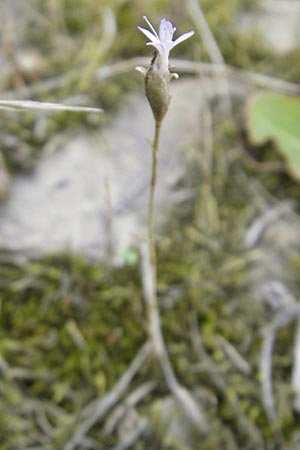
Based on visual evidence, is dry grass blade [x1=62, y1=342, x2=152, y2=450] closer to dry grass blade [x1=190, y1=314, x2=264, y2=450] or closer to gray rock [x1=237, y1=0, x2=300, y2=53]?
dry grass blade [x1=190, y1=314, x2=264, y2=450]

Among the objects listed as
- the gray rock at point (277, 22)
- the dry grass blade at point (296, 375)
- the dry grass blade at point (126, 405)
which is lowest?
the dry grass blade at point (296, 375)

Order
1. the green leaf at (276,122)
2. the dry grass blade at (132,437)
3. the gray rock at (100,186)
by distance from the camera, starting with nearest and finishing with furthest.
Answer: the dry grass blade at (132,437), the gray rock at (100,186), the green leaf at (276,122)

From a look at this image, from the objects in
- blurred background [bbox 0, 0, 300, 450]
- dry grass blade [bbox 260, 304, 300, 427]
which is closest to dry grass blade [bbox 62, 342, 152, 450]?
blurred background [bbox 0, 0, 300, 450]

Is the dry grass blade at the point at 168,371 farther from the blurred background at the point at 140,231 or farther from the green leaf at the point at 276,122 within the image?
the green leaf at the point at 276,122

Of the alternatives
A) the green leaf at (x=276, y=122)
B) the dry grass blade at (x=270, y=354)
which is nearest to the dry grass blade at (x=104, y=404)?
the dry grass blade at (x=270, y=354)

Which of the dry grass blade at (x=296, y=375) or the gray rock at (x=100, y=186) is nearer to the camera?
the dry grass blade at (x=296, y=375)

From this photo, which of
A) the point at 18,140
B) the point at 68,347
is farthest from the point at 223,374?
the point at 18,140

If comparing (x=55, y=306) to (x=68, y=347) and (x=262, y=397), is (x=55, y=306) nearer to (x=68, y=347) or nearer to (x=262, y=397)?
(x=68, y=347)
